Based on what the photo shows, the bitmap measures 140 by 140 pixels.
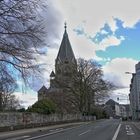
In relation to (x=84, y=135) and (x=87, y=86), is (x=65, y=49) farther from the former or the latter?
(x=84, y=135)

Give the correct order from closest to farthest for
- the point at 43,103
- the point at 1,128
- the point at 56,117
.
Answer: the point at 1,128
the point at 43,103
the point at 56,117

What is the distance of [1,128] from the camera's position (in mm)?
40375

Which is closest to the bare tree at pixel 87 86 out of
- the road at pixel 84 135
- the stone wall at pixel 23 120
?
the stone wall at pixel 23 120

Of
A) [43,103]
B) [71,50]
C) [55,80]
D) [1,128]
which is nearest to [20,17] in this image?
[1,128]

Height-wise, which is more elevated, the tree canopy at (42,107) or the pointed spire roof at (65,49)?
the pointed spire roof at (65,49)

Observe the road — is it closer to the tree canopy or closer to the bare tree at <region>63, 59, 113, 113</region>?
the tree canopy

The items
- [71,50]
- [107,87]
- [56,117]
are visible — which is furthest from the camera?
[71,50]

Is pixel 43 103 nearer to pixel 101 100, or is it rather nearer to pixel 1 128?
pixel 1 128

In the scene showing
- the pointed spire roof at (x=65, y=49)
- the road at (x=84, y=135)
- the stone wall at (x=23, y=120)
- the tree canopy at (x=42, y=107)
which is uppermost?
the pointed spire roof at (x=65, y=49)

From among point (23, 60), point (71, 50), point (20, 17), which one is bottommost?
point (23, 60)

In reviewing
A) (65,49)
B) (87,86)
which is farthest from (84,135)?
(65,49)

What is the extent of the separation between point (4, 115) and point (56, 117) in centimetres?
2899

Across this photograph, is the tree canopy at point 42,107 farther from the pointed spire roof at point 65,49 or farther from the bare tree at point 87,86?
the pointed spire roof at point 65,49

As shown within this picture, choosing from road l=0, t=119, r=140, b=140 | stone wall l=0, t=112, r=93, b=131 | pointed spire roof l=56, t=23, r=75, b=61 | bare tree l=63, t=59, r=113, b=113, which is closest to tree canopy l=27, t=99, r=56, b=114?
stone wall l=0, t=112, r=93, b=131
